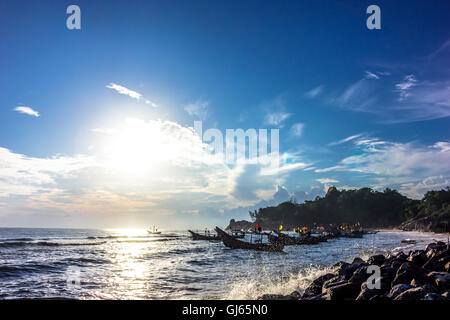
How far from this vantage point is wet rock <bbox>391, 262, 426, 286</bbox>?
967 centimetres

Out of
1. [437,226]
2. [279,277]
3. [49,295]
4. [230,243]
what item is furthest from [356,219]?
[49,295]

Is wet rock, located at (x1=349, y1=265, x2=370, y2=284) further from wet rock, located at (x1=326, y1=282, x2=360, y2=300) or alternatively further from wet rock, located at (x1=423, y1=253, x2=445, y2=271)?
wet rock, located at (x1=423, y1=253, x2=445, y2=271)

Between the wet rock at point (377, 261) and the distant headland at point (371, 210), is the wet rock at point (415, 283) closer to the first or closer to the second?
the wet rock at point (377, 261)

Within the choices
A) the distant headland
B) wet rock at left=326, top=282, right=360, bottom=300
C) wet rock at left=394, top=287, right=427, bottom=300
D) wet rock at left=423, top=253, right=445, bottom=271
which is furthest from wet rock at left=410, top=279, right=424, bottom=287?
the distant headland

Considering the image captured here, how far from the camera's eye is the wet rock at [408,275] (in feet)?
31.7

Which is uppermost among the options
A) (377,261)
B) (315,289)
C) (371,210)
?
(377,261)

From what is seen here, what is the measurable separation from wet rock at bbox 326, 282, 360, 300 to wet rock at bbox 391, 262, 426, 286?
5.51 ft

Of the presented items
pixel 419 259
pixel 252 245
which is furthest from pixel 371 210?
pixel 419 259

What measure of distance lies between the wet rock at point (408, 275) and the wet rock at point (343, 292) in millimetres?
1678

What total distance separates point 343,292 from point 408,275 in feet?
9.12

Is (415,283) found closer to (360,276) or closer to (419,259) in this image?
(360,276)

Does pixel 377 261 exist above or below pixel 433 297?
below

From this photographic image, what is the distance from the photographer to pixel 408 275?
9828 millimetres
